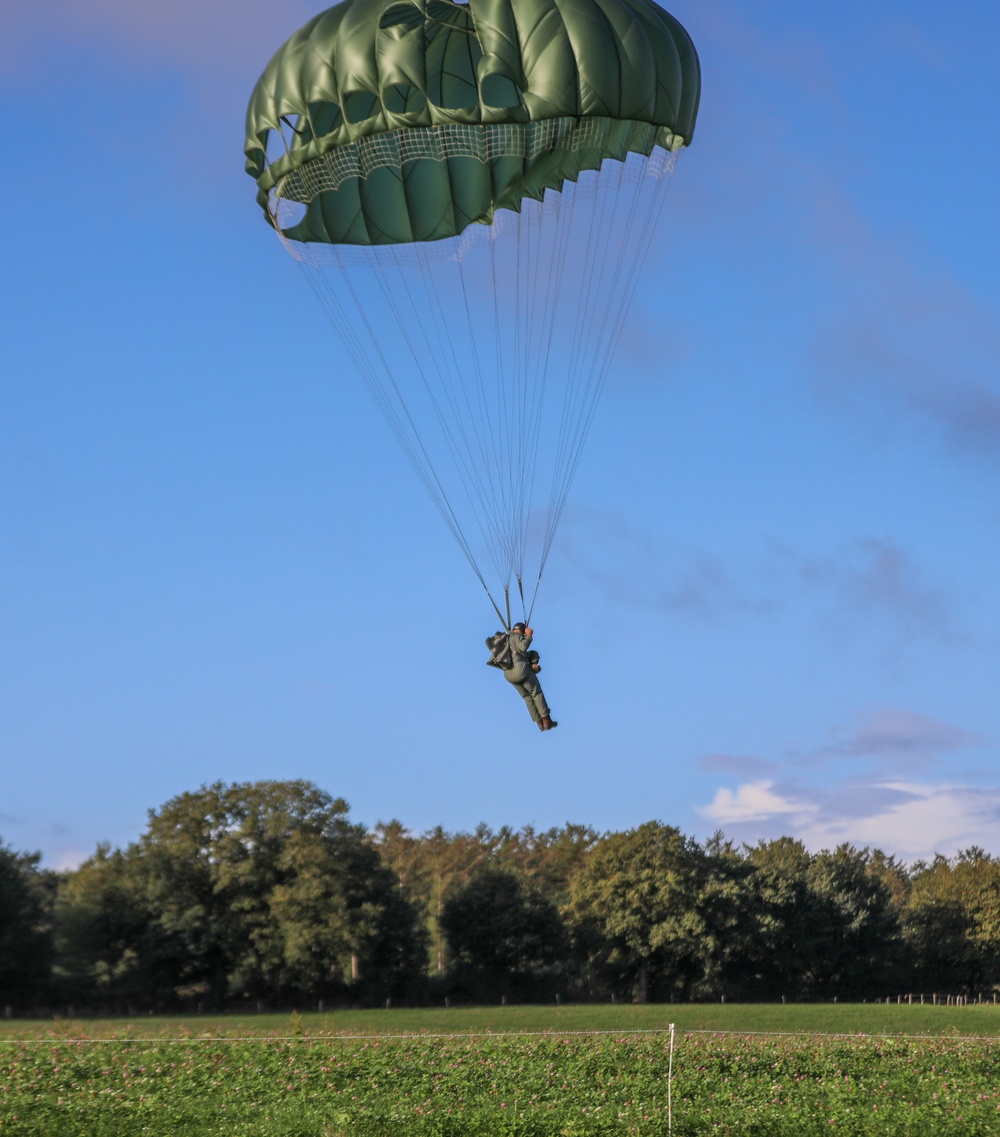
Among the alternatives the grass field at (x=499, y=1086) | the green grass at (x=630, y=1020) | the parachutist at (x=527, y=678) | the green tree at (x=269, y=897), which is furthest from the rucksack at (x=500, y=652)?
the green tree at (x=269, y=897)

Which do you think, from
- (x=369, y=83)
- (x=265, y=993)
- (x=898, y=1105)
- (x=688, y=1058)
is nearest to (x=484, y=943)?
(x=265, y=993)

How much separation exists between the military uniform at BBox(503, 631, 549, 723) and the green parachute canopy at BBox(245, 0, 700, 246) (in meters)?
6.09

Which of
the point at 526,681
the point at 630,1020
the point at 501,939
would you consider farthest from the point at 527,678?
the point at 501,939

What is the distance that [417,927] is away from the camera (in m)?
46.4

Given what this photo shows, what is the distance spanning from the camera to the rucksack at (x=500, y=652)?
632 inches

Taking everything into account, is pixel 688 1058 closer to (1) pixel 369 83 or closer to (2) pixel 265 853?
(1) pixel 369 83

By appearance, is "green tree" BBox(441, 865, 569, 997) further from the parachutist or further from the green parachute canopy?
the green parachute canopy

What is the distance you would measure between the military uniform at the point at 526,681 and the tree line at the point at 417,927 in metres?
29.8

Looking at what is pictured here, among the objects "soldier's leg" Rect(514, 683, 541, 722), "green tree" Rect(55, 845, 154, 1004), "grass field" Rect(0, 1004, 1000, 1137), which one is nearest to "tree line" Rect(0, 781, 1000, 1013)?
"green tree" Rect(55, 845, 154, 1004)

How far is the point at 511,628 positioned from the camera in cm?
1630

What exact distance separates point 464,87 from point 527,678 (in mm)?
7437

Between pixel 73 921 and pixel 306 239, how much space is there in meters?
32.5

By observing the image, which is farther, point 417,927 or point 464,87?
point 417,927

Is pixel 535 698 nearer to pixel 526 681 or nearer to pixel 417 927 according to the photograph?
pixel 526 681
